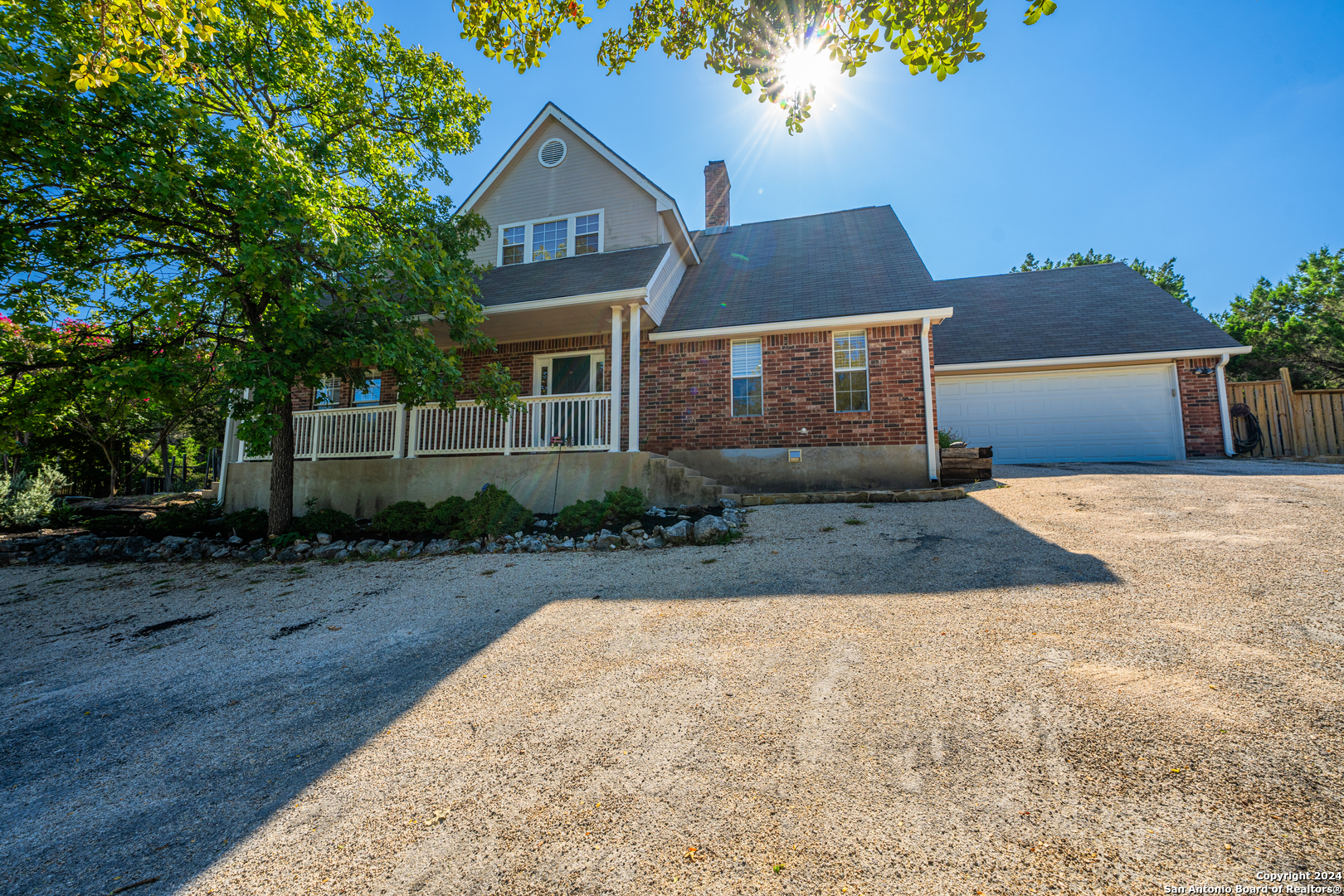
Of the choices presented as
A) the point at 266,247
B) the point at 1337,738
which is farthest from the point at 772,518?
the point at 266,247

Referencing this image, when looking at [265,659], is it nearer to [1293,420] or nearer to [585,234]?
[585,234]

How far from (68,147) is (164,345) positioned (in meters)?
2.68

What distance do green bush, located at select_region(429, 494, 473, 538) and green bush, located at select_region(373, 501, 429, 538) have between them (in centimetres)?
10

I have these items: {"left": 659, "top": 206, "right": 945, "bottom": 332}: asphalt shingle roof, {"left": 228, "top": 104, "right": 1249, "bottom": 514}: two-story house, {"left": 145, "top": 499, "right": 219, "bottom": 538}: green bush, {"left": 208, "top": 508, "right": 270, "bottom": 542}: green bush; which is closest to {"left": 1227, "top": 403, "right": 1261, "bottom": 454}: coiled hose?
{"left": 228, "top": 104, "right": 1249, "bottom": 514}: two-story house

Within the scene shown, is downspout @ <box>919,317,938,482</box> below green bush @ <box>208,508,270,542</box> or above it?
above

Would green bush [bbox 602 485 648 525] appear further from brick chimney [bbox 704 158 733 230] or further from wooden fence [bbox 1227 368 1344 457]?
wooden fence [bbox 1227 368 1344 457]

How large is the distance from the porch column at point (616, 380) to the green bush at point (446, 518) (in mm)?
2500

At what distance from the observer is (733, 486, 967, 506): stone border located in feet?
26.5

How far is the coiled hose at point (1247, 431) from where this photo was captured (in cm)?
1236

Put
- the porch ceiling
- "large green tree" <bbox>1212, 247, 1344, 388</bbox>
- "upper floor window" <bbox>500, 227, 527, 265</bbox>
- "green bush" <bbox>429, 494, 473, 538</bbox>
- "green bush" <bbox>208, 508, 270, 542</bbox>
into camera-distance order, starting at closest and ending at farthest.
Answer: "green bush" <bbox>429, 494, 473, 538</bbox> < "green bush" <bbox>208, 508, 270, 542</bbox> < the porch ceiling < "upper floor window" <bbox>500, 227, 527, 265</bbox> < "large green tree" <bbox>1212, 247, 1344, 388</bbox>

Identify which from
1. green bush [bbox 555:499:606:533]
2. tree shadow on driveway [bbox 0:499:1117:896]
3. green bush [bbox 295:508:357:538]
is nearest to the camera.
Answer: tree shadow on driveway [bbox 0:499:1117:896]

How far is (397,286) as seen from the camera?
25.0 feet

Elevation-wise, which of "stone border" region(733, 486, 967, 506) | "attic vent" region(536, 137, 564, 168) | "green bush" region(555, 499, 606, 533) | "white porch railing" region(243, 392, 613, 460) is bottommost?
"green bush" region(555, 499, 606, 533)

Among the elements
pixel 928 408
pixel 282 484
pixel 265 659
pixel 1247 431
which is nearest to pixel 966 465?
pixel 928 408
